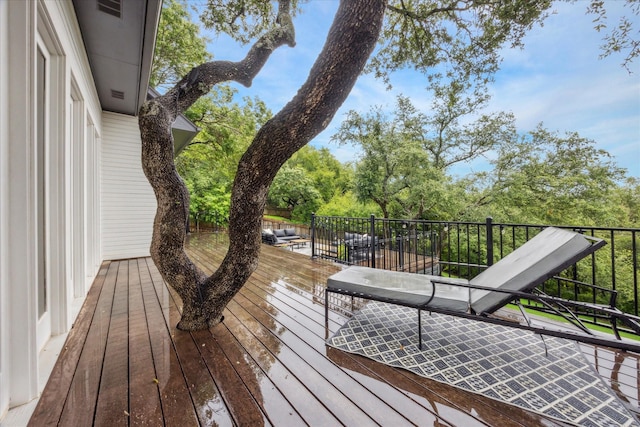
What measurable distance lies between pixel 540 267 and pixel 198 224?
13.1 metres

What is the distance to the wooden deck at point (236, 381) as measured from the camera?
1422 millimetres

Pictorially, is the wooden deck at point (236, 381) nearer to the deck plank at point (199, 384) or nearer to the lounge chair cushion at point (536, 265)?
the deck plank at point (199, 384)

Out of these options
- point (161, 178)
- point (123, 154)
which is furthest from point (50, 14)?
point (123, 154)

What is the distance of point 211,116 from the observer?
9.84 m

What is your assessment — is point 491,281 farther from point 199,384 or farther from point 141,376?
point 141,376

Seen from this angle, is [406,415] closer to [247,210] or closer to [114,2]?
[247,210]

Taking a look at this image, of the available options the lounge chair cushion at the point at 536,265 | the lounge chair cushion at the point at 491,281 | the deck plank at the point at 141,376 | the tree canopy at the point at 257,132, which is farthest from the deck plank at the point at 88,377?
the lounge chair cushion at the point at 536,265

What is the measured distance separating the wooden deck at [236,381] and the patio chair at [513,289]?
460 mm

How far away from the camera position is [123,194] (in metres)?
5.54

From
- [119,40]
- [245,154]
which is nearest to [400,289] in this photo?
[245,154]

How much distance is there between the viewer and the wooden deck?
4.66 feet

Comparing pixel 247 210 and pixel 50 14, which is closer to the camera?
pixel 50 14

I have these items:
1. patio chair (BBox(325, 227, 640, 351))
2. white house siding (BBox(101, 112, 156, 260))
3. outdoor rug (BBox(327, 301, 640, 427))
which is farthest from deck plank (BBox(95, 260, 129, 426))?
white house siding (BBox(101, 112, 156, 260))

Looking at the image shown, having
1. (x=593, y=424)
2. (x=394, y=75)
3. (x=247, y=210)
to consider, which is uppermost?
(x=394, y=75)
